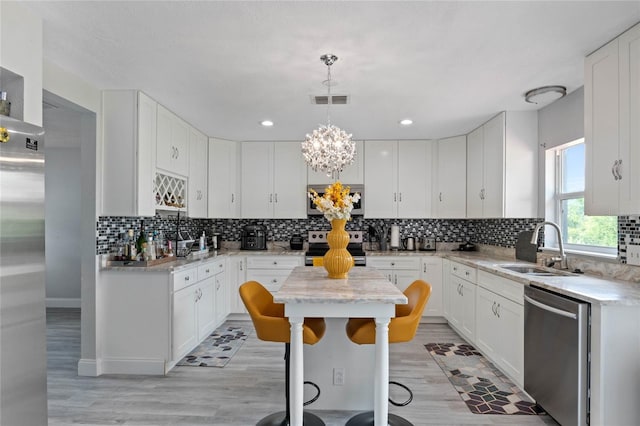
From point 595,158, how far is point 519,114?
141 centimetres

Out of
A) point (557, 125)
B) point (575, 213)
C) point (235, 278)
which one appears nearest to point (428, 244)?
point (575, 213)

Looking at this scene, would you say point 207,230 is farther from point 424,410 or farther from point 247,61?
point 424,410

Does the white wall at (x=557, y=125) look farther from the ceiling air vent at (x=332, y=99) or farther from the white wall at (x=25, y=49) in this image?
the white wall at (x=25, y=49)

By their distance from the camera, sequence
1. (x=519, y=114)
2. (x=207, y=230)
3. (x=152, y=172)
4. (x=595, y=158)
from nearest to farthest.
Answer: (x=595, y=158) < (x=152, y=172) < (x=519, y=114) < (x=207, y=230)

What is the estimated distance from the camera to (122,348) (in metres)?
3.22

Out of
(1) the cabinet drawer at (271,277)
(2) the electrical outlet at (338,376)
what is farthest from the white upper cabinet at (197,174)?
(2) the electrical outlet at (338,376)

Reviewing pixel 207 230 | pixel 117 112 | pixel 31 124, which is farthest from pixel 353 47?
pixel 207 230

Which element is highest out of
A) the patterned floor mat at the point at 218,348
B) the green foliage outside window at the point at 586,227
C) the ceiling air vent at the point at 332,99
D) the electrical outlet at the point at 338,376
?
the ceiling air vent at the point at 332,99

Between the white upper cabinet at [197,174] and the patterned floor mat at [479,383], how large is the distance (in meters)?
3.07

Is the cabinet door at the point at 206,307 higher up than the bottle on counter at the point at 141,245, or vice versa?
the bottle on counter at the point at 141,245

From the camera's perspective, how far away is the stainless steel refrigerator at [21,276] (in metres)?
1.85

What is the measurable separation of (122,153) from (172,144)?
0.71 meters

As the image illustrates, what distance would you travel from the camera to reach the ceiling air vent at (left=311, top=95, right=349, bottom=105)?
10.5 feet

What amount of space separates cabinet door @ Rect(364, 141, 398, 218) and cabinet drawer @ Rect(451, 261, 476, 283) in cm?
112
